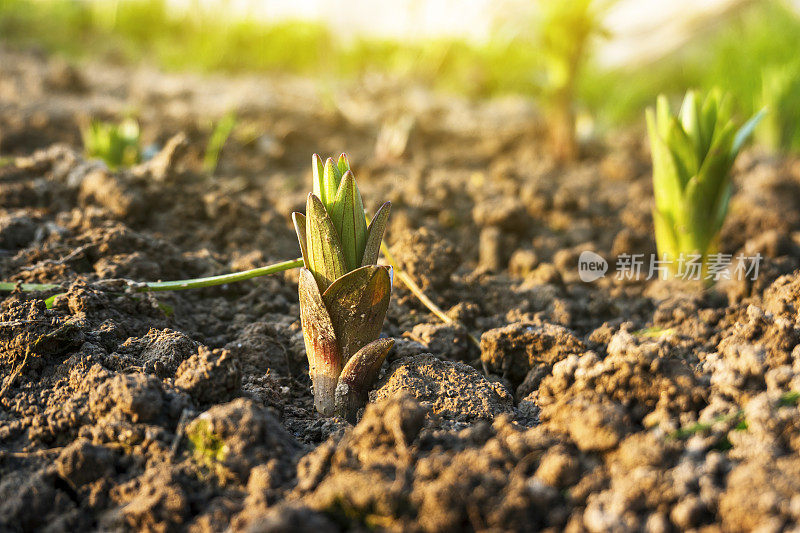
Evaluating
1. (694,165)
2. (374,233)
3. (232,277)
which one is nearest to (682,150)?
(694,165)

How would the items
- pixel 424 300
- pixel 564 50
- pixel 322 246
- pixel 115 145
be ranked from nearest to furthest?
pixel 322 246
pixel 424 300
pixel 115 145
pixel 564 50

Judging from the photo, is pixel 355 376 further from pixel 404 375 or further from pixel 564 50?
pixel 564 50

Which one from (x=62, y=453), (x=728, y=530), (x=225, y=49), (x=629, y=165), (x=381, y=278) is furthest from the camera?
(x=225, y=49)

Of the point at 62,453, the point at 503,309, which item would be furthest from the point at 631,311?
the point at 62,453

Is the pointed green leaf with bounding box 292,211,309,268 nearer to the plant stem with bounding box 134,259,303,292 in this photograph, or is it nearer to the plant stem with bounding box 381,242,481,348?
the plant stem with bounding box 134,259,303,292

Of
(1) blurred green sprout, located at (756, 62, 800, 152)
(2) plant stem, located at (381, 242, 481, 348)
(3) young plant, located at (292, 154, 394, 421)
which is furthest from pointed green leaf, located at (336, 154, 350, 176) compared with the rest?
(1) blurred green sprout, located at (756, 62, 800, 152)

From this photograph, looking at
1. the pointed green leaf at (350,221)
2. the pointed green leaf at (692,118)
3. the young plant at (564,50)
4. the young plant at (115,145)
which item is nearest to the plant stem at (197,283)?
the pointed green leaf at (350,221)

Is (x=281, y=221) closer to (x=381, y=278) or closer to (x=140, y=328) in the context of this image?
(x=140, y=328)
